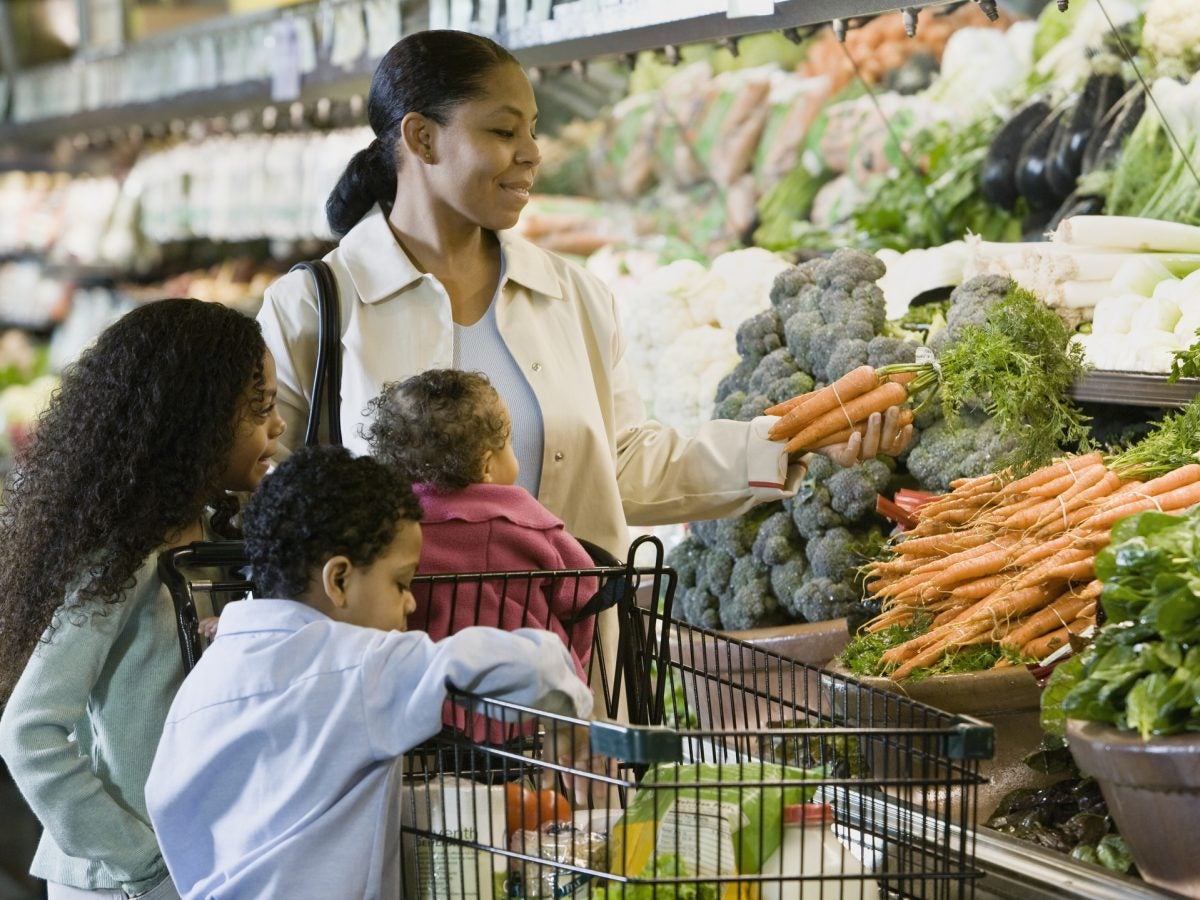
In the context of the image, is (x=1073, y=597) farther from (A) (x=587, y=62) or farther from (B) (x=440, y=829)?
(A) (x=587, y=62)

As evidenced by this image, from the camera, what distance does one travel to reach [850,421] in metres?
2.72

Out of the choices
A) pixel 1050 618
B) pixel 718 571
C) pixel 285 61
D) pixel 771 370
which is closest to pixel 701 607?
pixel 718 571

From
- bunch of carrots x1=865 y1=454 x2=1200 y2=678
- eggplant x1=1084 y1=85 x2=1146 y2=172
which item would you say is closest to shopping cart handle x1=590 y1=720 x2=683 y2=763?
bunch of carrots x1=865 y1=454 x2=1200 y2=678

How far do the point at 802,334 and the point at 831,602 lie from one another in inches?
22.9

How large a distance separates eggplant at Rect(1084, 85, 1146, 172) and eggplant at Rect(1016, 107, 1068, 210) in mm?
197

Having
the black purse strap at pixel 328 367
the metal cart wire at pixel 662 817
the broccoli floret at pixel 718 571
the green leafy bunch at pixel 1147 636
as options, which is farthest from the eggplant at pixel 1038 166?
the metal cart wire at pixel 662 817

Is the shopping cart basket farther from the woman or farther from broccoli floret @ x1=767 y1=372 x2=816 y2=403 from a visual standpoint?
broccoli floret @ x1=767 y1=372 x2=816 y2=403

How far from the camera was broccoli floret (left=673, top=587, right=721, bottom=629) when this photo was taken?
3461mm

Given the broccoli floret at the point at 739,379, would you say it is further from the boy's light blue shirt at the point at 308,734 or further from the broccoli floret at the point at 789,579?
the boy's light blue shirt at the point at 308,734

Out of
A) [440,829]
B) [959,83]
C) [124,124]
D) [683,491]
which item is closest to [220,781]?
[440,829]

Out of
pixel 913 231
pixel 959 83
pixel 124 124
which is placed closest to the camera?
pixel 913 231

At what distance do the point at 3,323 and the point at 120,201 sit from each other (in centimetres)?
191

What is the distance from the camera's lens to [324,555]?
1776 millimetres

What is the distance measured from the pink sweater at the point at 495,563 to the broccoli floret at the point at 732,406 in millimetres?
1238
